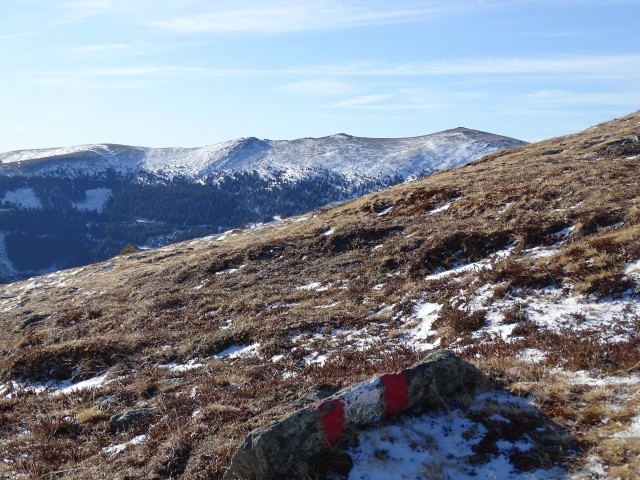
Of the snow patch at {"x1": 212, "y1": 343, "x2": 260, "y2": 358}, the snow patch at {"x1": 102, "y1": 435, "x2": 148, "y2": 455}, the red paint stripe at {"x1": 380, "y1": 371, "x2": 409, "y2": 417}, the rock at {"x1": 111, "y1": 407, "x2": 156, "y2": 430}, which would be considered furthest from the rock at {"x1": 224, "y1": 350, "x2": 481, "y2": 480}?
the snow patch at {"x1": 212, "y1": 343, "x2": 260, "y2": 358}

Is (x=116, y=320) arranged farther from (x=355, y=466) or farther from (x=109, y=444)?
(x=355, y=466)

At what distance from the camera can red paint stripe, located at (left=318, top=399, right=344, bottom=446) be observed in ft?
24.6

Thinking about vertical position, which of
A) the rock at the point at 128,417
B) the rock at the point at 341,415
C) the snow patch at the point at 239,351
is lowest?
the snow patch at the point at 239,351

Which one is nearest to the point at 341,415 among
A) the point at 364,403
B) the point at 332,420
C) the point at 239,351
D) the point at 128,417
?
the point at 332,420

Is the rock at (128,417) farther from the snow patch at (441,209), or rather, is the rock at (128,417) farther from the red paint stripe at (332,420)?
the snow patch at (441,209)

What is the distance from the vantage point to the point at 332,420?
24.8 ft

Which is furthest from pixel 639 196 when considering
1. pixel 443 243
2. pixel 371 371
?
pixel 371 371

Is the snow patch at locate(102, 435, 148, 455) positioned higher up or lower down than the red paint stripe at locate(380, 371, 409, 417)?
lower down

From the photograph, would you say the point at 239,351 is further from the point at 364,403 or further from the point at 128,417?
the point at 364,403

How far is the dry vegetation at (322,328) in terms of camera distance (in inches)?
346

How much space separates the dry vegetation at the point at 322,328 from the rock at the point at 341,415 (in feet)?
2.65

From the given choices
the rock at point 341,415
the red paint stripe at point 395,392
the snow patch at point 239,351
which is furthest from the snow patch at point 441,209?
the red paint stripe at point 395,392

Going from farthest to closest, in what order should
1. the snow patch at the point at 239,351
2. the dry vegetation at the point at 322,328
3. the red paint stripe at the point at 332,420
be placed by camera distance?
the snow patch at the point at 239,351
the dry vegetation at the point at 322,328
the red paint stripe at the point at 332,420

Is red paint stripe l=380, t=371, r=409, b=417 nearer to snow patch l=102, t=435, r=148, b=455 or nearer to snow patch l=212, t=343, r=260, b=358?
snow patch l=102, t=435, r=148, b=455
